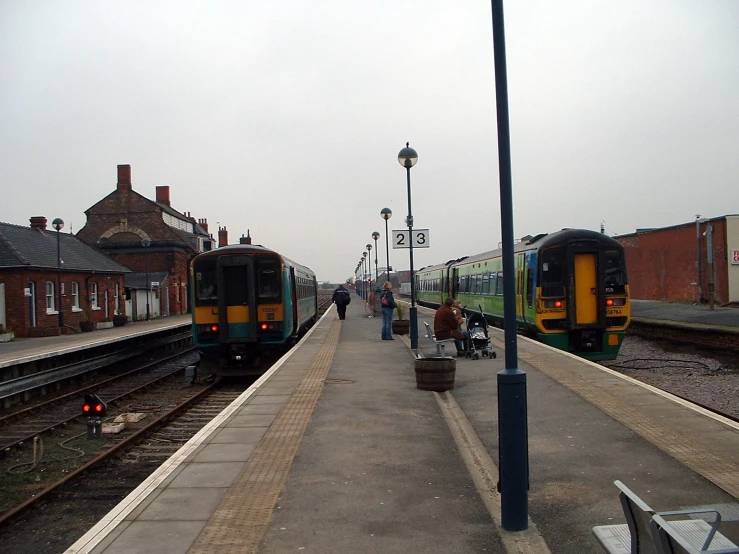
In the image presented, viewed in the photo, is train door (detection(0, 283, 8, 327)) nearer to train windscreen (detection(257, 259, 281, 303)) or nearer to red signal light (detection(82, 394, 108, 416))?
train windscreen (detection(257, 259, 281, 303))

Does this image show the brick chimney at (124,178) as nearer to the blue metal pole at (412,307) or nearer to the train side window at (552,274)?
the blue metal pole at (412,307)

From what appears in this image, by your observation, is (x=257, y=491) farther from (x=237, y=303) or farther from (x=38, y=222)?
(x=38, y=222)

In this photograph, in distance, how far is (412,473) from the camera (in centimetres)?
658

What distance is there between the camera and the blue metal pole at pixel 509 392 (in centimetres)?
509

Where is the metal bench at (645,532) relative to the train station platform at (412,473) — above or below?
above

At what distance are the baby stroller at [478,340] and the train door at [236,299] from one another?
5.13 m

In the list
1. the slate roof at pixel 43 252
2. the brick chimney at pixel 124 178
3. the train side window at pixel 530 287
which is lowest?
the train side window at pixel 530 287

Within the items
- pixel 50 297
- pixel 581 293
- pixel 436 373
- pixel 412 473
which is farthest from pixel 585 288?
pixel 50 297

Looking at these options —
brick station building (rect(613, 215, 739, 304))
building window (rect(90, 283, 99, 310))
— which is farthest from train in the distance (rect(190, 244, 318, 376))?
building window (rect(90, 283, 99, 310))

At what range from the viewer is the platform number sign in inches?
733

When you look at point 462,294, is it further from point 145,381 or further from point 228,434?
point 228,434

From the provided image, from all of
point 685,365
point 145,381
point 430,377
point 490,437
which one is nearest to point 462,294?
point 685,365

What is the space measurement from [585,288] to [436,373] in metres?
7.23

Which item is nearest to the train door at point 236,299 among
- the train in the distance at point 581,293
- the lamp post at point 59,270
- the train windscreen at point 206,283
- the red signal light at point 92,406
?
the train windscreen at point 206,283
